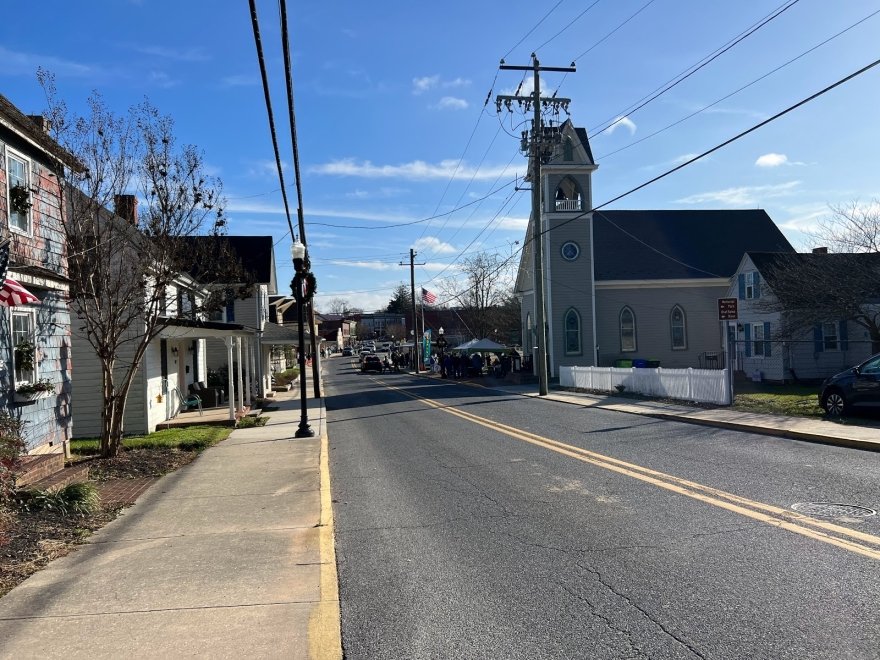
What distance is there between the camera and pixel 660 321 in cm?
3994

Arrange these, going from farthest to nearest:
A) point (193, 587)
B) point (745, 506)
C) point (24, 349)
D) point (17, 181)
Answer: point (17, 181), point (24, 349), point (745, 506), point (193, 587)

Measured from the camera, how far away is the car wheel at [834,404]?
15.0 meters

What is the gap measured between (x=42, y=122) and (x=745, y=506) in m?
12.8

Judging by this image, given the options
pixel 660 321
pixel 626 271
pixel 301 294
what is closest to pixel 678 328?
pixel 660 321

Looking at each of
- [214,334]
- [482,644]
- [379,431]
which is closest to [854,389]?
[379,431]

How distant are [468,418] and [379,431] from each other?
3.00 metres

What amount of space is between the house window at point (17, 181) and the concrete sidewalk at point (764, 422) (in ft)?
45.5

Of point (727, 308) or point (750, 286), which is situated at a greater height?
point (750, 286)

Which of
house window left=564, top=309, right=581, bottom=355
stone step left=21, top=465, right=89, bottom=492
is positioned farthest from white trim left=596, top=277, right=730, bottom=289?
stone step left=21, top=465, right=89, bottom=492

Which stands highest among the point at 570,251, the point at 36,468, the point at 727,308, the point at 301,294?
the point at 570,251

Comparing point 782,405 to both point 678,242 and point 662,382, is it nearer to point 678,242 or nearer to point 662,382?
point 662,382

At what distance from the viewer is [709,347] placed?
40562 millimetres

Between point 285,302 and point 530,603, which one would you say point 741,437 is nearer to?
point 530,603

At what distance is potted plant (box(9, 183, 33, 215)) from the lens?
36.2 feet
